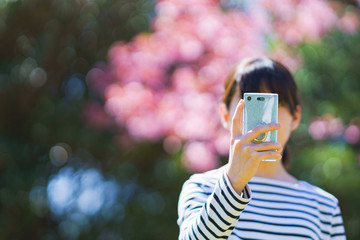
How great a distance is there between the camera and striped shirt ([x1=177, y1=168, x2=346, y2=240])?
3.21 feet

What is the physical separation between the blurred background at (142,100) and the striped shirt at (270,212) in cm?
171

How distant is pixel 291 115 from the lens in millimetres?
1185

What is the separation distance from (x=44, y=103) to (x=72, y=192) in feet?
2.17

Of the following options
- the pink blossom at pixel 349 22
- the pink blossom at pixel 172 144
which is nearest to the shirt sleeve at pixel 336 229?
the pink blossom at pixel 172 144

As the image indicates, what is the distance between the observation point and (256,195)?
1110 millimetres

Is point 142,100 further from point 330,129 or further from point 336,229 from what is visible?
point 336,229

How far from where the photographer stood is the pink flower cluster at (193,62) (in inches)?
115

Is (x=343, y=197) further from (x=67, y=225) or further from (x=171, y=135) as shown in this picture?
(x=67, y=225)

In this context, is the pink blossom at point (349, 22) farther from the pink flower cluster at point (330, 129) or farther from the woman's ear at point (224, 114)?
the woman's ear at point (224, 114)

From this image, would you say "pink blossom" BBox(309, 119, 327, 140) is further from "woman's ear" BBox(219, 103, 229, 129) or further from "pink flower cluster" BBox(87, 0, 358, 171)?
"woman's ear" BBox(219, 103, 229, 129)

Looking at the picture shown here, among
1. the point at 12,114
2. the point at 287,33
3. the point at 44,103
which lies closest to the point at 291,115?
the point at 287,33

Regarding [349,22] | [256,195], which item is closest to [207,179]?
[256,195]

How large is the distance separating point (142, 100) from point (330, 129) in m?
1.11

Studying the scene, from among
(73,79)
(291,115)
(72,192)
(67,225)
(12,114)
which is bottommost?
(67,225)
